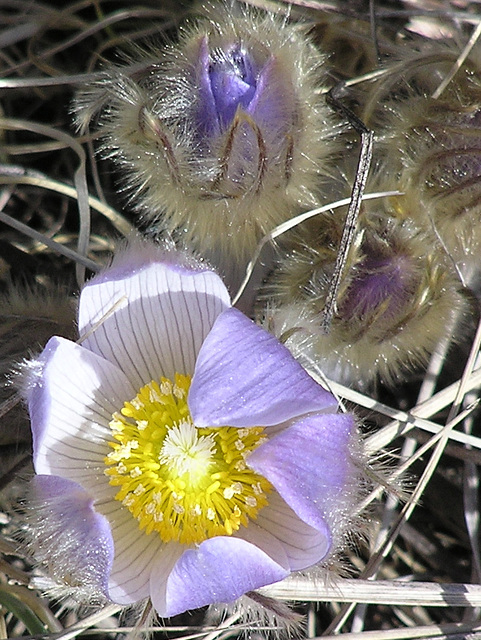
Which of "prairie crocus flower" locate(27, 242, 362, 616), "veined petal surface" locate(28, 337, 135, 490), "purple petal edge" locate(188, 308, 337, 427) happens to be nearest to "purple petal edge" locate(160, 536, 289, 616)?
"prairie crocus flower" locate(27, 242, 362, 616)

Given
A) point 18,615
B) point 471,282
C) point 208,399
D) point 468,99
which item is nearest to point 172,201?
point 208,399

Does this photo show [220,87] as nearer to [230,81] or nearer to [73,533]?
[230,81]

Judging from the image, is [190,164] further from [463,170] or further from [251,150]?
[463,170]

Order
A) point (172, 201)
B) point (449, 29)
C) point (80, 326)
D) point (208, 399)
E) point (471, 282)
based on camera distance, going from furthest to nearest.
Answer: point (449, 29)
point (471, 282)
point (172, 201)
point (80, 326)
point (208, 399)

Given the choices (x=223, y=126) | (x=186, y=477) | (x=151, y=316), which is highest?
(x=223, y=126)

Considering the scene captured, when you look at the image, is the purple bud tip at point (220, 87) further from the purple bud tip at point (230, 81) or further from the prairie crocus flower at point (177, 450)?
the prairie crocus flower at point (177, 450)

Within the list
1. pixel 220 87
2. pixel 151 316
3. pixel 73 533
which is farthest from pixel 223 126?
pixel 73 533

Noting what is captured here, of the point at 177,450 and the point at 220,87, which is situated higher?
the point at 220,87

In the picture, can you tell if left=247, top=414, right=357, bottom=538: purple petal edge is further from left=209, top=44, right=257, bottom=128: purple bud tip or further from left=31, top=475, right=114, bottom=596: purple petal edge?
left=209, top=44, right=257, bottom=128: purple bud tip
